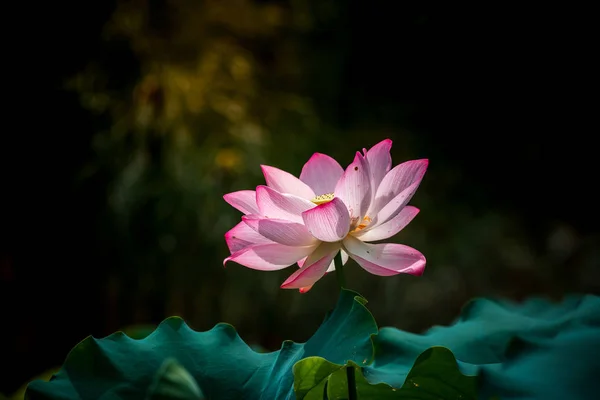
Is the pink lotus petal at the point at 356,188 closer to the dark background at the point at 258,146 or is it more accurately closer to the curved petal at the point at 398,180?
the curved petal at the point at 398,180

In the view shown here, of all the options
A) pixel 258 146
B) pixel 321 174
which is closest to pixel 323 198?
pixel 321 174

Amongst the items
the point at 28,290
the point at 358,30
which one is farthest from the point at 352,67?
the point at 28,290

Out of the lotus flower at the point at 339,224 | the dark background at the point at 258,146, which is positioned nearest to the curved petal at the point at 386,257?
the lotus flower at the point at 339,224

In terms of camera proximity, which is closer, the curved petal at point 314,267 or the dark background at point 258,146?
the curved petal at point 314,267

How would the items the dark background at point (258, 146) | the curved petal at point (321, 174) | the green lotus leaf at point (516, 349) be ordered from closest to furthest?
1. the green lotus leaf at point (516, 349)
2. the curved petal at point (321, 174)
3. the dark background at point (258, 146)

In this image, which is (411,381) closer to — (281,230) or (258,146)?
(281,230)
